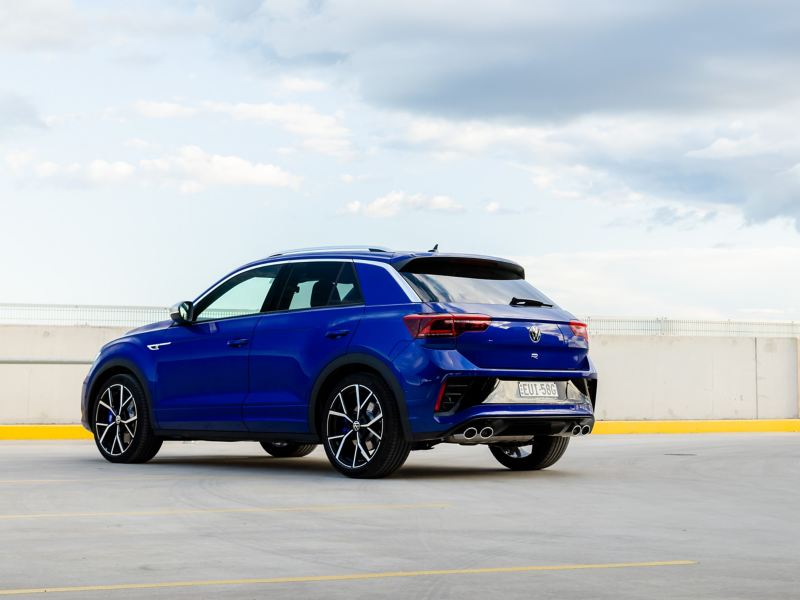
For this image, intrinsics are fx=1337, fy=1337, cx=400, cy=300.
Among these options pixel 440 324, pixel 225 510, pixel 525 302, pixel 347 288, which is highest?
pixel 347 288

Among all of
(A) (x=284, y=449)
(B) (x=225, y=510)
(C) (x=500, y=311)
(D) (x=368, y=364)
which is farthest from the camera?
(A) (x=284, y=449)

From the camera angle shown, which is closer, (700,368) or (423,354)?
(423,354)

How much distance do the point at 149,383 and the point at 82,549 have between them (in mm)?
5531

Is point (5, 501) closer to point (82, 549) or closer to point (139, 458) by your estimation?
point (82, 549)

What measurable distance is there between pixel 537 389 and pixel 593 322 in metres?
16.5

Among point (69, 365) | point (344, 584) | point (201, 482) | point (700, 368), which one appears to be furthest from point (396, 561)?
point (700, 368)

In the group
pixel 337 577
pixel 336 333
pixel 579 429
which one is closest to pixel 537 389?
pixel 579 429

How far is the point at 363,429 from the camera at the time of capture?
1066 cm

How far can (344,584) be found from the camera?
A: 5898 millimetres

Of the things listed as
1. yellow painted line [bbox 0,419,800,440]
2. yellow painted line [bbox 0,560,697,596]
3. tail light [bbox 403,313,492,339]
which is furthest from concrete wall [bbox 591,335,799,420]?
yellow painted line [bbox 0,560,697,596]

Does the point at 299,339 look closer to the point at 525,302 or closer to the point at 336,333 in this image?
the point at 336,333

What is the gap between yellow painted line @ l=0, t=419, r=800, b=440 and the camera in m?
19.4

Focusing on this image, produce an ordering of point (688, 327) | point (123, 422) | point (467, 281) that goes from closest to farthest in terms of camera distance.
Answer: point (467, 281) < point (123, 422) < point (688, 327)

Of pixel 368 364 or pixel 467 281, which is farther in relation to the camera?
pixel 467 281
